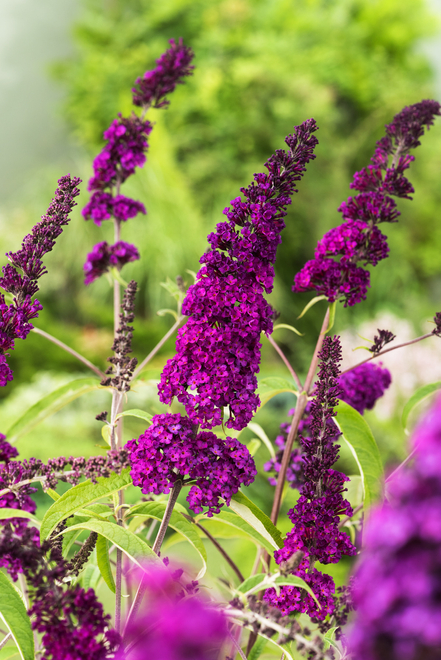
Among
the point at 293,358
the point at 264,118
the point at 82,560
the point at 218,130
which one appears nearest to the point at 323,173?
the point at 264,118

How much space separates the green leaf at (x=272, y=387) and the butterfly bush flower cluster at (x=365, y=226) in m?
0.08

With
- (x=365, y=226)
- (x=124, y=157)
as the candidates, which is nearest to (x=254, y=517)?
(x=365, y=226)

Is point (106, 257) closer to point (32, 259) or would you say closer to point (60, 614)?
point (32, 259)

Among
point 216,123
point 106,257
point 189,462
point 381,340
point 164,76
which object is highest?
point 216,123

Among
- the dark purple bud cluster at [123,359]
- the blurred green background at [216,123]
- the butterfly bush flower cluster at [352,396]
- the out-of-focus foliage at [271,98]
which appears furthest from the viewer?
the out-of-focus foliage at [271,98]

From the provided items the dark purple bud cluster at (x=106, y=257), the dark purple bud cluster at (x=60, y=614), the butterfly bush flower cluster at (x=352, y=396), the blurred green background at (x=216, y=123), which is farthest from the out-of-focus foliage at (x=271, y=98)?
the dark purple bud cluster at (x=60, y=614)

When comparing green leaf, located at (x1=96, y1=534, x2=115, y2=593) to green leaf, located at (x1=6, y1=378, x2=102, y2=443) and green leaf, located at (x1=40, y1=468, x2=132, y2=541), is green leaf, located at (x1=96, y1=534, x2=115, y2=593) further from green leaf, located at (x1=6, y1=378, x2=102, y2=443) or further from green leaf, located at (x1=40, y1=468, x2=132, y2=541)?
green leaf, located at (x1=6, y1=378, x2=102, y2=443)

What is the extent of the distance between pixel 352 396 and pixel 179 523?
0.70ft

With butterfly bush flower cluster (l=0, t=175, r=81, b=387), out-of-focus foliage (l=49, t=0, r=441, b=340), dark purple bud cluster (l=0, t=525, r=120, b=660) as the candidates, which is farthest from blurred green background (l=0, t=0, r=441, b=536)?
dark purple bud cluster (l=0, t=525, r=120, b=660)

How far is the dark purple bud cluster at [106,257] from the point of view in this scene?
571mm

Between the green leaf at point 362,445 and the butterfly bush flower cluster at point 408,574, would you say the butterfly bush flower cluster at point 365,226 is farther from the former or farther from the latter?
the butterfly bush flower cluster at point 408,574

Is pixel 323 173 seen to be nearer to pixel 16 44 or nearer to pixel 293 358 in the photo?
pixel 293 358

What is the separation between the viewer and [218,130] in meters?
4.17

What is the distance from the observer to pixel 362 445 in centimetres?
40
